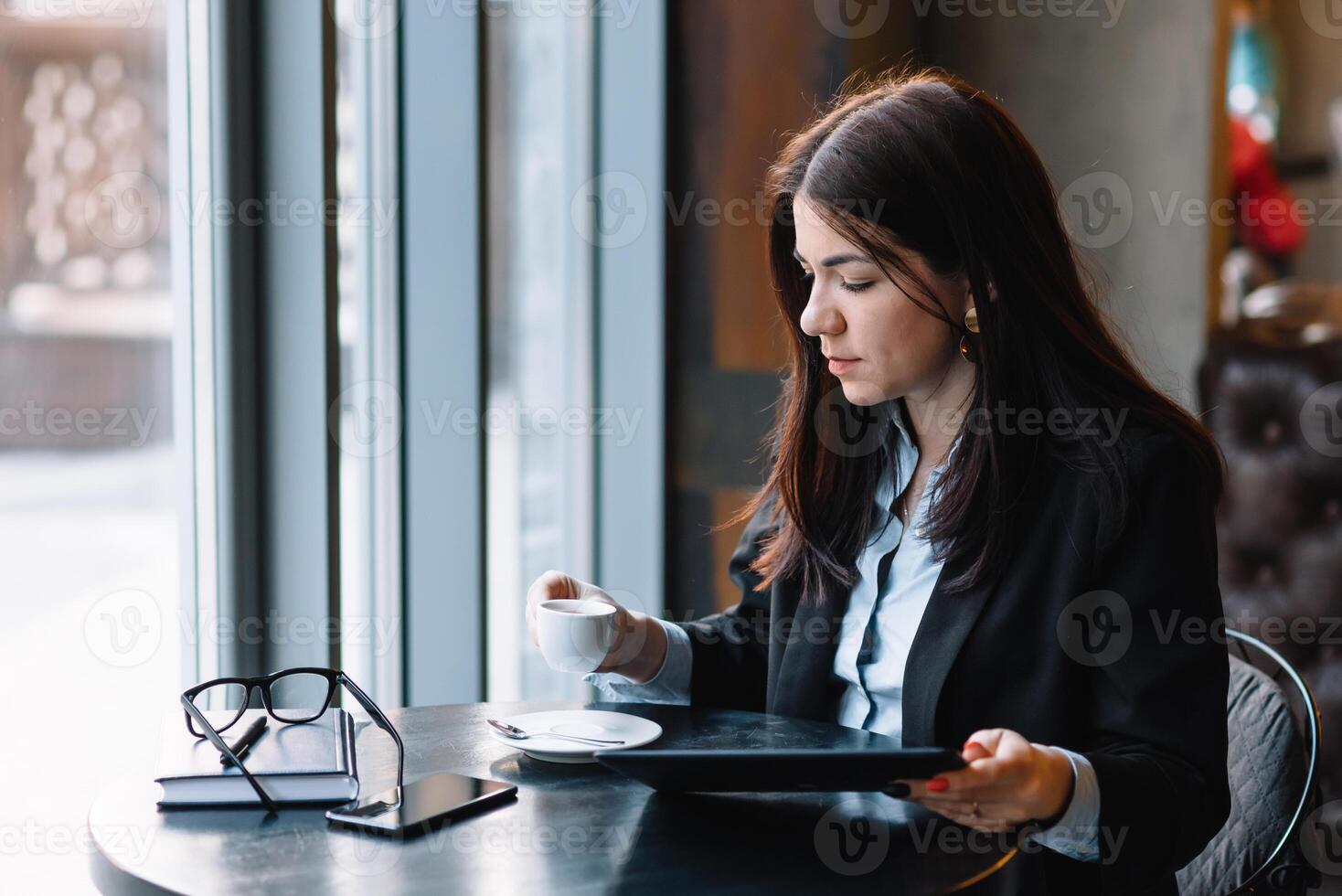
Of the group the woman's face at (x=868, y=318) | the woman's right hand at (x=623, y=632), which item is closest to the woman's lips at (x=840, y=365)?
the woman's face at (x=868, y=318)

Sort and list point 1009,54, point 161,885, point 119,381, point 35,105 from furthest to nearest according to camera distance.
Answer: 1. point 1009,54
2. point 119,381
3. point 35,105
4. point 161,885

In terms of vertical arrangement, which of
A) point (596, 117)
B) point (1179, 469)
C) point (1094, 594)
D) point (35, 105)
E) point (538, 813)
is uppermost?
point (596, 117)

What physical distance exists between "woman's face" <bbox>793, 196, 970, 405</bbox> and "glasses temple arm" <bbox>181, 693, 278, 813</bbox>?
0.72 metres

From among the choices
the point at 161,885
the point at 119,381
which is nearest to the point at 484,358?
the point at 119,381

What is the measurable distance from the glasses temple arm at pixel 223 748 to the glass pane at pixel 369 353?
97 cm

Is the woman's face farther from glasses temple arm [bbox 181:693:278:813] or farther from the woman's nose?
glasses temple arm [bbox 181:693:278:813]

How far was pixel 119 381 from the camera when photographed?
173 cm

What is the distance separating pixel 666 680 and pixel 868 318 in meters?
0.49

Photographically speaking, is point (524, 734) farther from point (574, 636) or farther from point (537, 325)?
point (537, 325)

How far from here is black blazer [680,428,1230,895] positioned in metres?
1.11

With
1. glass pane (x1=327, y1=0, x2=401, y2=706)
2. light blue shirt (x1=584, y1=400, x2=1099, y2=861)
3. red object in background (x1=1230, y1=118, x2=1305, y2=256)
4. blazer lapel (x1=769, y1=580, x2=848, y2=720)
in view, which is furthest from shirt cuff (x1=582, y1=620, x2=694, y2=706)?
red object in background (x1=1230, y1=118, x2=1305, y2=256)

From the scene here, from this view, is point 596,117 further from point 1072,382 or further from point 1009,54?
point 1072,382

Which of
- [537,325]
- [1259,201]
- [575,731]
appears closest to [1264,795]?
[575,731]

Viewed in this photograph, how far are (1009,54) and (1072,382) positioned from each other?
2.10m
